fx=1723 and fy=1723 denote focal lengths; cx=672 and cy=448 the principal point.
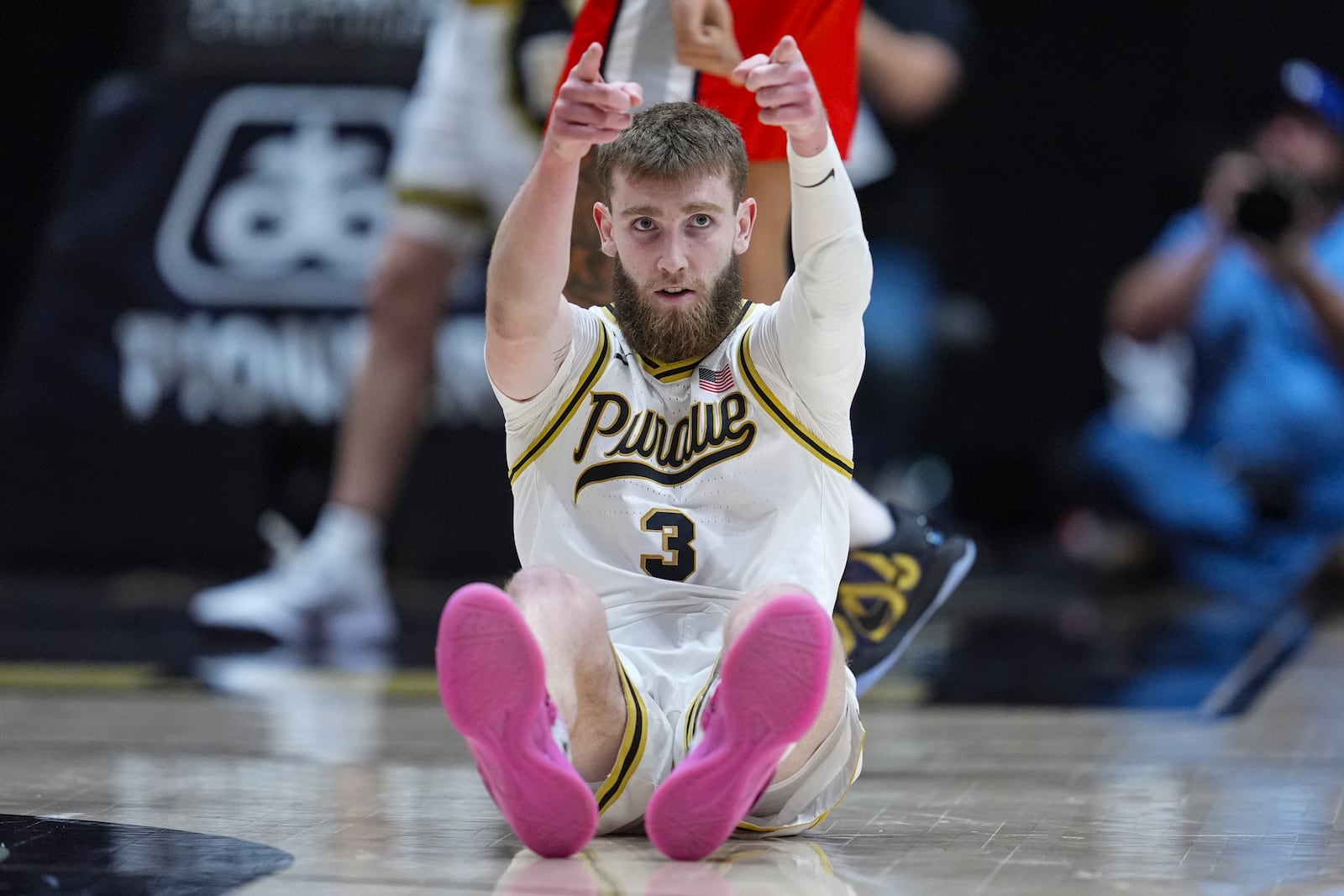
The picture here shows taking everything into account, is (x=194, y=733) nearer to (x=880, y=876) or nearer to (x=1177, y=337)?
(x=880, y=876)

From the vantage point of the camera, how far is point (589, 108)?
1.81 meters

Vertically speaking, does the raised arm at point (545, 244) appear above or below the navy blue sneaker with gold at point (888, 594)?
above

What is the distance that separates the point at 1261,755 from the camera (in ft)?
8.46

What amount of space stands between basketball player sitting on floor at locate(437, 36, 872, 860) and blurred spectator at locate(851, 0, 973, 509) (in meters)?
2.28

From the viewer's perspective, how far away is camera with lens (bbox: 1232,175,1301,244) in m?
4.66

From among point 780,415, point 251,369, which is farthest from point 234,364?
point 780,415

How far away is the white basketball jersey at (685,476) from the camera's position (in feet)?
6.49

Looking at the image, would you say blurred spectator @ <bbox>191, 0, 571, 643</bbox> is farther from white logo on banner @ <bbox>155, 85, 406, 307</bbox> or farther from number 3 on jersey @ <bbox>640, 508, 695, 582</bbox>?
number 3 on jersey @ <bbox>640, 508, 695, 582</bbox>

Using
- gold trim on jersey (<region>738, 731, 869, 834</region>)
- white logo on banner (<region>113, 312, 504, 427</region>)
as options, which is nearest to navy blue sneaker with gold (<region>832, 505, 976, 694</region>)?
gold trim on jersey (<region>738, 731, 869, 834</region>)

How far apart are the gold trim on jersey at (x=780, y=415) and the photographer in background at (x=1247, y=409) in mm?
3305

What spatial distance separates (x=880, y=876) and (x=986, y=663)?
1.95 metres

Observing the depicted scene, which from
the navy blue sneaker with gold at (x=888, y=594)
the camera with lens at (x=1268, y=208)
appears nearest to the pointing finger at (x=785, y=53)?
the navy blue sneaker with gold at (x=888, y=594)

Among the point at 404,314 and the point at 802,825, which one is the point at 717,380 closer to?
the point at 802,825

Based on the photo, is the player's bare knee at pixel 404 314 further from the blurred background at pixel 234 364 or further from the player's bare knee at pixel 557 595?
the player's bare knee at pixel 557 595
